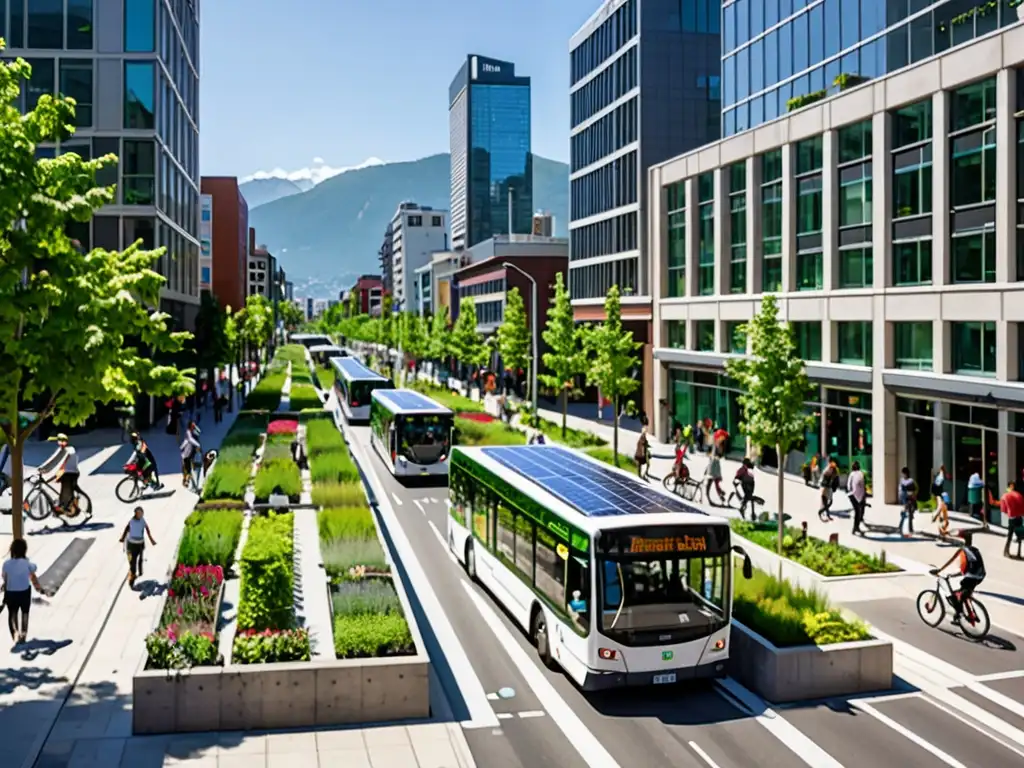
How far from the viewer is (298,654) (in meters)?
13.5

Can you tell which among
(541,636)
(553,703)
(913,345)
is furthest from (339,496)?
(913,345)

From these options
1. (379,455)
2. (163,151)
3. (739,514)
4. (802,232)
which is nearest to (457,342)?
(163,151)

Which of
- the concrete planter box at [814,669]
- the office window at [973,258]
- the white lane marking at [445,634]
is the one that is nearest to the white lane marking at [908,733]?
the concrete planter box at [814,669]

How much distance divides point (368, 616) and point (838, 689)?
21.9ft

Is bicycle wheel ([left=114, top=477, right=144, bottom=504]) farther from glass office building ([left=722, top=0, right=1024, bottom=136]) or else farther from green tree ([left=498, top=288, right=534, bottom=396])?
green tree ([left=498, top=288, right=534, bottom=396])

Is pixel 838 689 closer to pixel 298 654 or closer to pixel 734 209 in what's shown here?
pixel 298 654

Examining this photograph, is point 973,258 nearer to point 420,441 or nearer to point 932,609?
point 932,609

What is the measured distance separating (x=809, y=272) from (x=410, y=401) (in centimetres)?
1481

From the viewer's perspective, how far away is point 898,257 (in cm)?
3058

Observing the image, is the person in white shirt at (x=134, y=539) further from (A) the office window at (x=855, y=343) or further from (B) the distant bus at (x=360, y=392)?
(B) the distant bus at (x=360, y=392)

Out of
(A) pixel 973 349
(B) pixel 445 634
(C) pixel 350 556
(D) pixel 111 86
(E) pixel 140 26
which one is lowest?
(B) pixel 445 634

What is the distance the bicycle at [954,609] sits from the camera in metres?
17.5

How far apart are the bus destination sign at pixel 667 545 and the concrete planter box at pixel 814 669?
1.85 metres

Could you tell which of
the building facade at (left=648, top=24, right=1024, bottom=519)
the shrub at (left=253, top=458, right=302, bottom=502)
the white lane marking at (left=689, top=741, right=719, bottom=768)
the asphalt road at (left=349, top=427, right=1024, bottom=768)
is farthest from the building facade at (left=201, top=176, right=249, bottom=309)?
the white lane marking at (left=689, top=741, right=719, bottom=768)
